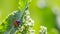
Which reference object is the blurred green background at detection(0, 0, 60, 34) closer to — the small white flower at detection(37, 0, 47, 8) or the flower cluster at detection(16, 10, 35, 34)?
the small white flower at detection(37, 0, 47, 8)

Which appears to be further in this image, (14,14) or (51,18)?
(51,18)

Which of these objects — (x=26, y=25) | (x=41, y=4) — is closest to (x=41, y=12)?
(x=41, y=4)

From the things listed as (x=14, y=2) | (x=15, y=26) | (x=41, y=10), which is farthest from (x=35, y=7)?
(x=15, y=26)

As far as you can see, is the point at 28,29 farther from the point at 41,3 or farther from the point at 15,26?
the point at 41,3

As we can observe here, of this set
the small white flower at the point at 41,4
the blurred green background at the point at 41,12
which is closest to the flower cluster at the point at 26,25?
the blurred green background at the point at 41,12

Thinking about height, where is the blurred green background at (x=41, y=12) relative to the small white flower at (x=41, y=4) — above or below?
below

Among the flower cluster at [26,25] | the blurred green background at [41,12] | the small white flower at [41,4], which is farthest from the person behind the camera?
the small white flower at [41,4]

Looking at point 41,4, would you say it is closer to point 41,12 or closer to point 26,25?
point 41,12

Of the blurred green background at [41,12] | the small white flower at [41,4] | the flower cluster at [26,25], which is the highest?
the small white flower at [41,4]

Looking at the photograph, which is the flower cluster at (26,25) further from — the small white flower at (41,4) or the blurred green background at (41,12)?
the small white flower at (41,4)
